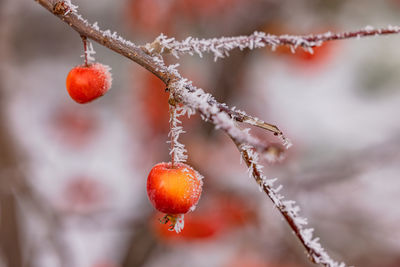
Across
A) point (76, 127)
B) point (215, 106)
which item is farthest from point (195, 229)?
point (76, 127)

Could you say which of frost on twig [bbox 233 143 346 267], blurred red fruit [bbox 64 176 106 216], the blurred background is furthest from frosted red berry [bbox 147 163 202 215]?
blurred red fruit [bbox 64 176 106 216]

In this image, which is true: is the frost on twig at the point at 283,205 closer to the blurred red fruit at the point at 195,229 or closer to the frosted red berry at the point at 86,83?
the frosted red berry at the point at 86,83

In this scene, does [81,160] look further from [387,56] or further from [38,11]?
[387,56]

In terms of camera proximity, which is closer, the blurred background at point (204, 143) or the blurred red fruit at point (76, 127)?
the blurred background at point (204, 143)

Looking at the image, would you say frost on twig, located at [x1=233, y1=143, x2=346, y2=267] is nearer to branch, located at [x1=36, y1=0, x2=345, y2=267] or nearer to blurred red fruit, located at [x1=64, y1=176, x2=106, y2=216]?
branch, located at [x1=36, y1=0, x2=345, y2=267]

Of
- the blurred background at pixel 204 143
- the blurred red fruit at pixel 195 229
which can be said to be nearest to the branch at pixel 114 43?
the blurred background at pixel 204 143

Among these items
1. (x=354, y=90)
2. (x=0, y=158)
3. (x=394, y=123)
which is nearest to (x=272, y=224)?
(x=0, y=158)
